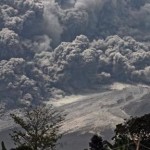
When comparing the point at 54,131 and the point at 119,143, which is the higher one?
the point at 54,131

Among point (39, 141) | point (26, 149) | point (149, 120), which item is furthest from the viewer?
point (149, 120)

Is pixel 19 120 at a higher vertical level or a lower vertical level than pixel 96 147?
higher

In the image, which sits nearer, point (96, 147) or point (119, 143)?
point (119, 143)

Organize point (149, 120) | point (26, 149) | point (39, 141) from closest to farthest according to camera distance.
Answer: point (26, 149) → point (39, 141) → point (149, 120)

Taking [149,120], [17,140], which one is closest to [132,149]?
[149,120]

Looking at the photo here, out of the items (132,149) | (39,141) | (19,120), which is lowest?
(132,149)

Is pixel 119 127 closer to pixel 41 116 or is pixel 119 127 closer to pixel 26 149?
pixel 41 116

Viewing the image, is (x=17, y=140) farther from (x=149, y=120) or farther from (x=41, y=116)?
(x=149, y=120)

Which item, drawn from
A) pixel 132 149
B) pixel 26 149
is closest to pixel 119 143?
→ pixel 132 149

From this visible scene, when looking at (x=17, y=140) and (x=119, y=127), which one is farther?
(x=119, y=127)
